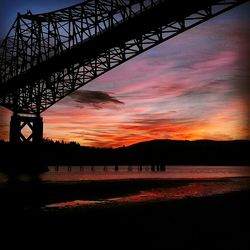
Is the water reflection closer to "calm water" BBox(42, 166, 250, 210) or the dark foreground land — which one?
"calm water" BBox(42, 166, 250, 210)

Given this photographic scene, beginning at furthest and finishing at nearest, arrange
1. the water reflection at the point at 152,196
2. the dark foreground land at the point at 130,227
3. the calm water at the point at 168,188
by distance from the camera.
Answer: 1. the calm water at the point at 168,188
2. the water reflection at the point at 152,196
3. the dark foreground land at the point at 130,227

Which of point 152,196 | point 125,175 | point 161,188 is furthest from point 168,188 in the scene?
point 125,175

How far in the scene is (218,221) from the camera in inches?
533

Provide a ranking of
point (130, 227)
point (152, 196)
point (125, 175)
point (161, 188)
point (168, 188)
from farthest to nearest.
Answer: point (125, 175) → point (168, 188) → point (161, 188) → point (152, 196) → point (130, 227)

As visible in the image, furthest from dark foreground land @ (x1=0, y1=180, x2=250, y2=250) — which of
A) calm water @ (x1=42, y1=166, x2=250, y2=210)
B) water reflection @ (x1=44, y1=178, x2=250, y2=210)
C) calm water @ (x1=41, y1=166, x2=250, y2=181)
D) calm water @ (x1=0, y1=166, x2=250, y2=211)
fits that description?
calm water @ (x1=41, y1=166, x2=250, y2=181)

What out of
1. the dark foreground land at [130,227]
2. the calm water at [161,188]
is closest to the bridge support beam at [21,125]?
Answer: the calm water at [161,188]

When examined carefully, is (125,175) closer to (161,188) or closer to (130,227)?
(161,188)

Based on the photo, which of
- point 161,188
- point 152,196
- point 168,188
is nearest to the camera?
point 152,196

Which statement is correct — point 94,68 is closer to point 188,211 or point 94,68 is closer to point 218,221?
point 188,211

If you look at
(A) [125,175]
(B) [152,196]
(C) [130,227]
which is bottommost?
(C) [130,227]

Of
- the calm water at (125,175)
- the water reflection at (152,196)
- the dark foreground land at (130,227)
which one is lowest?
the dark foreground land at (130,227)

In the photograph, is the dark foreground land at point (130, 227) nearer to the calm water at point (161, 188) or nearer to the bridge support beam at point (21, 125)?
the calm water at point (161, 188)

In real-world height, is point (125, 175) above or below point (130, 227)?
above

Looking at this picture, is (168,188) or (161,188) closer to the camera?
(161,188)
